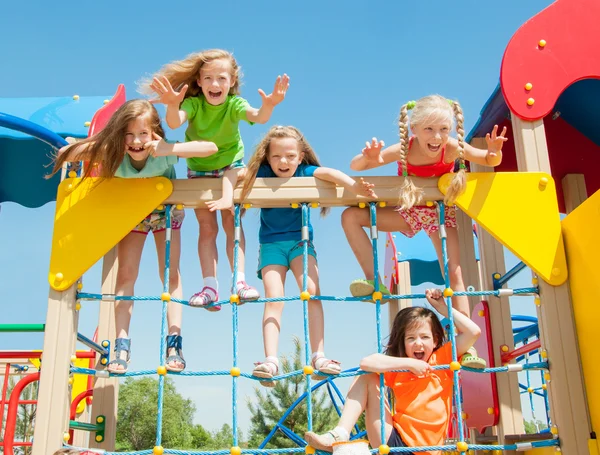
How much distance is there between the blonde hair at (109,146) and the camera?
3121 millimetres

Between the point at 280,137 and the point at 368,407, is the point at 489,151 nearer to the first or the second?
the point at 280,137

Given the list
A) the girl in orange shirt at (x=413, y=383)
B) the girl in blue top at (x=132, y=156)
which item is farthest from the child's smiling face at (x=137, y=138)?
the girl in orange shirt at (x=413, y=383)

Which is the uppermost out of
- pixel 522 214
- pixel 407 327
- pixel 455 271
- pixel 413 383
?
pixel 522 214

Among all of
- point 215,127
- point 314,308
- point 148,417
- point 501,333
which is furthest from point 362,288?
point 148,417

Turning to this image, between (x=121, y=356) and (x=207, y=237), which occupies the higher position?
(x=207, y=237)

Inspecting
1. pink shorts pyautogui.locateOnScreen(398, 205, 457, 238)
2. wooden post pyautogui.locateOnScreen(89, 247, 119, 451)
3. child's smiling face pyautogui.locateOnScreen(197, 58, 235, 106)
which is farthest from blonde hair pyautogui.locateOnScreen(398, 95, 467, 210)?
wooden post pyautogui.locateOnScreen(89, 247, 119, 451)

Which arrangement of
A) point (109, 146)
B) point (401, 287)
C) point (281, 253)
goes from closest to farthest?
point (109, 146), point (281, 253), point (401, 287)

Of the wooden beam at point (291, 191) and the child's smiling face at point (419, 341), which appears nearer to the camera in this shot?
the child's smiling face at point (419, 341)

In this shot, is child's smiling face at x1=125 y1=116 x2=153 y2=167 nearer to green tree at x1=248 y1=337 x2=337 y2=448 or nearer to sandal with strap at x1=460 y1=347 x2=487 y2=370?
sandal with strap at x1=460 y1=347 x2=487 y2=370

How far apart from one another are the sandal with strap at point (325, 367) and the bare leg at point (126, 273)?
973mm

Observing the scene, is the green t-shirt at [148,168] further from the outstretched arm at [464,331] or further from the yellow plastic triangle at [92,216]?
the outstretched arm at [464,331]

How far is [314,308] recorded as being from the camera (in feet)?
10.7

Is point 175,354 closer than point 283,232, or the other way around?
point 175,354

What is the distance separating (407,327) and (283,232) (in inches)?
35.2
